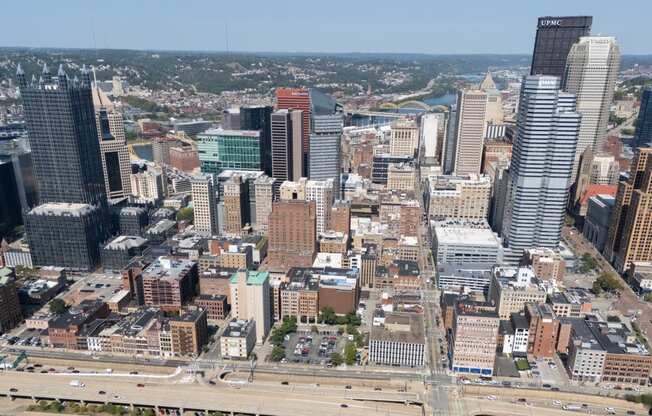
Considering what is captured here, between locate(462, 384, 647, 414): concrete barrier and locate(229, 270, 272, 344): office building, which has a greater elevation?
locate(229, 270, 272, 344): office building

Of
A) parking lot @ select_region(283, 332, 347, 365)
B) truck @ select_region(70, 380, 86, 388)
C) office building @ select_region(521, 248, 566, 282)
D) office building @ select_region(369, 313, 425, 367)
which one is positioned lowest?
parking lot @ select_region(283, 332, 347, 365)

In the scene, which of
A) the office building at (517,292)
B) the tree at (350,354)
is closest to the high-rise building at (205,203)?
the tree at (350,354)

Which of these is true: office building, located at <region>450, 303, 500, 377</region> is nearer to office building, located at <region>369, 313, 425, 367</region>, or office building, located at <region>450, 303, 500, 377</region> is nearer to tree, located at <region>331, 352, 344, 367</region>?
office building, located at <region>369, 313, 425, 367</region>

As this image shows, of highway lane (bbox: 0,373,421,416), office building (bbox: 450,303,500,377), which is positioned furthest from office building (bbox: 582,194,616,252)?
highway lane (bbox: 0,373,421,416)

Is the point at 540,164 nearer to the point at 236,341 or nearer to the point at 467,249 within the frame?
the point at 467,249

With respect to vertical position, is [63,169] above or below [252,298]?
above

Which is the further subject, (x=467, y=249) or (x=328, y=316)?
(x=467, y=249)

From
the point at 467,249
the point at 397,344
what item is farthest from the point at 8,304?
the point at 467,249

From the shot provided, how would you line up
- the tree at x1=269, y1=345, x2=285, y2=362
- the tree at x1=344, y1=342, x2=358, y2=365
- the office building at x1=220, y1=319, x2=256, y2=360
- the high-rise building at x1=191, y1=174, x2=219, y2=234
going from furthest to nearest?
the high-rise building at x1=191, y1=174, x2=219, y2=234
the tree at x1=269, y1=345, x2=285, y2=362
the office building at x1=220, y1=319, x2=256, y2=360
the tree at x1=344, y1=342, x2=358, y2=365
